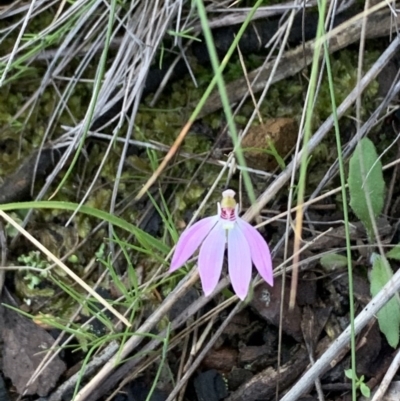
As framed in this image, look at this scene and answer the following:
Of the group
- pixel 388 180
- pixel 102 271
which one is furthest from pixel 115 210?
pixel 388 180

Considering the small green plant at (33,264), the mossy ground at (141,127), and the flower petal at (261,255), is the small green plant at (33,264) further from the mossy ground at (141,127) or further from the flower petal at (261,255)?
the flower petal at (261,255)

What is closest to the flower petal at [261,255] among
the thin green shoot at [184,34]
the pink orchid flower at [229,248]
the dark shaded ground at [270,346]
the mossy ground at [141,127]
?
the pink orchid flower at [229,248]

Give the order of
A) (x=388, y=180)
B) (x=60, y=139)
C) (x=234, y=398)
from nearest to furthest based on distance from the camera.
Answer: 1. (x=234, y=398)
2. (x=388, y=180)
3. (x=60, y=139)

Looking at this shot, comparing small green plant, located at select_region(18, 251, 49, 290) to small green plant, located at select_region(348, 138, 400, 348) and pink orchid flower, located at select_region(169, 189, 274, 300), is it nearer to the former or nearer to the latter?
pink orchid flower, located at select_region(169, 189, 274, 300)

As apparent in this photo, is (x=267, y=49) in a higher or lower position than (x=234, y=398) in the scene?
higher

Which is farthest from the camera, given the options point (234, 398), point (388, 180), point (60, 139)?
point (60, 139)

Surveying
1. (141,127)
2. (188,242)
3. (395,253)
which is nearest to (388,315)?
(395,253)

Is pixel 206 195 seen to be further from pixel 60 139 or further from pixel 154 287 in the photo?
pixel 60 139
